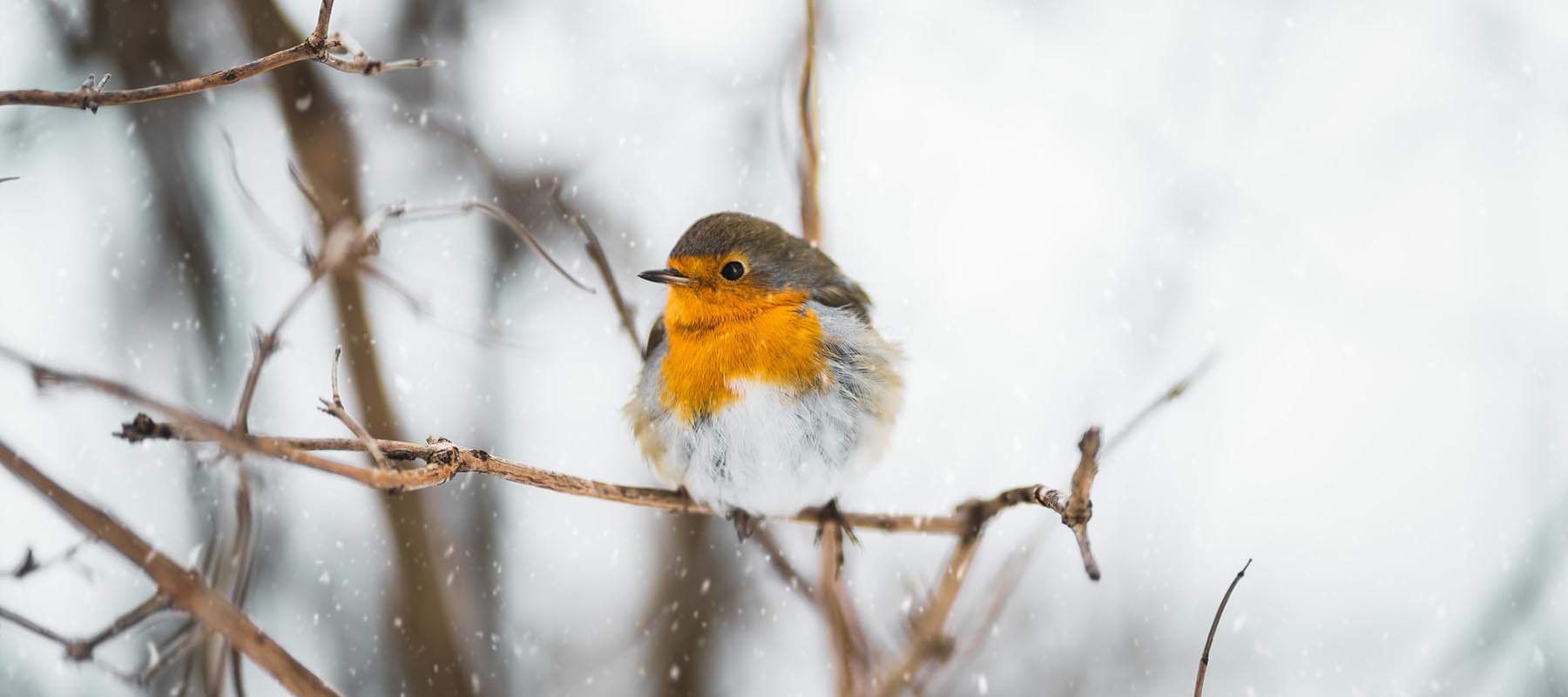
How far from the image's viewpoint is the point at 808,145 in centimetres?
188

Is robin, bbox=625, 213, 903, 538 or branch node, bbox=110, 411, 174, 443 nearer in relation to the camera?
branch node, bbox=110, 411, 174, 443

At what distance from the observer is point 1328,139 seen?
502 cm

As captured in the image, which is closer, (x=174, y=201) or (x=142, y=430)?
(x=142, y=430)

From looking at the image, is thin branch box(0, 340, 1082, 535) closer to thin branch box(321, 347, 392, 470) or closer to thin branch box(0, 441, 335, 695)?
thin branch box(321, 347, 392, 470)

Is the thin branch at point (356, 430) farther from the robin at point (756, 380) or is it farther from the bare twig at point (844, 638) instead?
the robin at point (756, 380)

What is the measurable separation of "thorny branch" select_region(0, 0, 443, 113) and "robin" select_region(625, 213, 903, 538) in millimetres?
1061

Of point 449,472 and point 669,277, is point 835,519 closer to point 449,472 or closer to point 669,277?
point 669,277

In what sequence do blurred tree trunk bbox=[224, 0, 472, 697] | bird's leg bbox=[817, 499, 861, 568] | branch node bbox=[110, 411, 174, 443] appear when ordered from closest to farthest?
branch node bbox=[110, 411, 174, 443] < bird's leg bbox=[817, 499, 861, 568] < blurred tree trunk bbox=[224, 0, 472, 697]

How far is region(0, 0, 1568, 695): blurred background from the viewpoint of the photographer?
3229 mm

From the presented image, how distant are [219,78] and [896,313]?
312 centimetres

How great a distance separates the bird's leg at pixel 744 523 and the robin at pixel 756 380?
0.25 m

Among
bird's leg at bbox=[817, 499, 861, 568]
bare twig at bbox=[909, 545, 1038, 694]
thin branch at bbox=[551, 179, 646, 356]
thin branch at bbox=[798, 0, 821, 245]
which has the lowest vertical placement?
bare twig at bbox=[909, 545, 1038, 694]

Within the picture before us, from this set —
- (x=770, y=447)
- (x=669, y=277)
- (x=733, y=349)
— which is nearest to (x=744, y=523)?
(x=770, y=447)

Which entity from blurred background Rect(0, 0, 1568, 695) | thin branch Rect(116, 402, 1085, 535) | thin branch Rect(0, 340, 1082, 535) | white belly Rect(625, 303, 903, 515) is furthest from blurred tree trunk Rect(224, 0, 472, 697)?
thin branch Rect(0, 340, 1082, 535)
